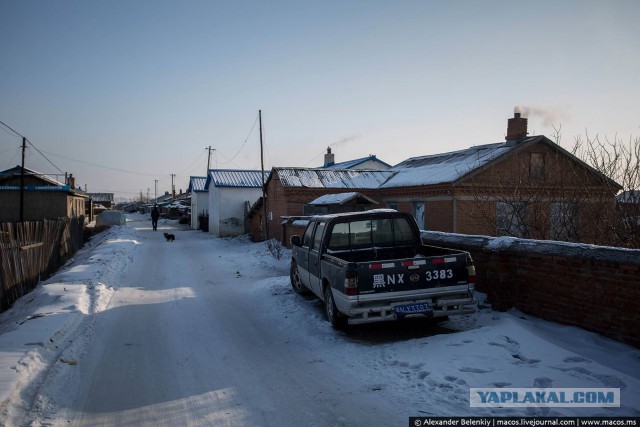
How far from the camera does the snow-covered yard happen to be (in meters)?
4.20

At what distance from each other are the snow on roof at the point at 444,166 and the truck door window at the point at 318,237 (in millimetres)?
11542

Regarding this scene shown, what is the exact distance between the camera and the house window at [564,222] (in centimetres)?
984

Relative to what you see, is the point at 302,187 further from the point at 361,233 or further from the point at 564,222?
the point at 361,233

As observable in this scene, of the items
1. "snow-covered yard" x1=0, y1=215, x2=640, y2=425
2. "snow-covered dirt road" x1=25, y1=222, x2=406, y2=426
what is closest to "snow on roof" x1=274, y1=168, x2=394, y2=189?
"snow-covered dirt road" x1=25, y1=222, x2=406, y2=426

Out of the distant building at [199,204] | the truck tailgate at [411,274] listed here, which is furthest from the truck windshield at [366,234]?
the distant building at [199,204]

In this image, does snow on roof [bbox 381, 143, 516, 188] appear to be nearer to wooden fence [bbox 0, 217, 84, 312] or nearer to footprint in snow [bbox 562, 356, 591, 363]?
footprint in snow [bbox 562, 356, 591, 363]

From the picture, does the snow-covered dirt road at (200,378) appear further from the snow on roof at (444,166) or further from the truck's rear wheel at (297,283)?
the snow on roof at (444,166)

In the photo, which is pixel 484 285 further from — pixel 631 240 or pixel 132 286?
pixel 132 286

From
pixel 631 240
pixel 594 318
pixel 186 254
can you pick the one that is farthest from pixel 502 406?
pixel 186 254

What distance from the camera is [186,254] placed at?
1994 cm

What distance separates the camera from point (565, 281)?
244 inches

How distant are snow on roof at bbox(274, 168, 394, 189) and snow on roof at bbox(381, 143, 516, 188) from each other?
1.03m

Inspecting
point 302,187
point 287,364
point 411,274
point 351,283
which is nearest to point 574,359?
point 411,274

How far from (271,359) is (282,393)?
3.85 feet
